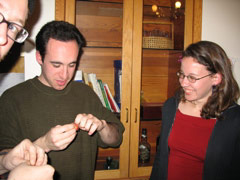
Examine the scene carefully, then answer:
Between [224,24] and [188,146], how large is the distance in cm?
151

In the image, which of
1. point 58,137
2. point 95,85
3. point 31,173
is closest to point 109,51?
point 95,85

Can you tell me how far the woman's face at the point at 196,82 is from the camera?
1280mm

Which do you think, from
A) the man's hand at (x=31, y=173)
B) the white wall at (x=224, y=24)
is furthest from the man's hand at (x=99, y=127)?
the white wall at (x=224, y=24)

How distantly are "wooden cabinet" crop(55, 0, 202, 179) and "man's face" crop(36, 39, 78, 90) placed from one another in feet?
1.28

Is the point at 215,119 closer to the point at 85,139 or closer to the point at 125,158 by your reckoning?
the point at 125,158

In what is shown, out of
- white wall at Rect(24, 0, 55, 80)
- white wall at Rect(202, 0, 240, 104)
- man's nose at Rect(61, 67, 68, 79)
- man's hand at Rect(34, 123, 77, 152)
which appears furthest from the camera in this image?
white wall at Rect(202, 0, 240, 104)

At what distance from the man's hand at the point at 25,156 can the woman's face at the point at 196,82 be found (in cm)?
109

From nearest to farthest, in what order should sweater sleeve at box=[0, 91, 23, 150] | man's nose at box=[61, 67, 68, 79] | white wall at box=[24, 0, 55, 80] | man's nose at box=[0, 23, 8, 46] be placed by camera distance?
man's nose at box=[0, 23, 8, 46]
sweater sleeve at box=[0, 91, 23, 150]
man's nose at box=[61, 67, 68, 79]
white wall at box=[24, 0, 55, 80]

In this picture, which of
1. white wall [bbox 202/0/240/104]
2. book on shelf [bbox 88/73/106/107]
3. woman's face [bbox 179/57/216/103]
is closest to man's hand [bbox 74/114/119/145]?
book on shelf [bbox 88/73/106/107]

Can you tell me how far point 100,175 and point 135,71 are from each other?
40.9 inches

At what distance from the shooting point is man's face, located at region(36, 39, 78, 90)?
1211 mm

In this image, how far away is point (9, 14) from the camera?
63 centimetres

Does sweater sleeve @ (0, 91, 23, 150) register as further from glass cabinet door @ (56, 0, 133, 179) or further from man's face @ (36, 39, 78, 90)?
glass cabinet door @ (56, 0, 133, 179)

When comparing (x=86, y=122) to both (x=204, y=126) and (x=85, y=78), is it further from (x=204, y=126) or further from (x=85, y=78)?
(x=204, y=126)
